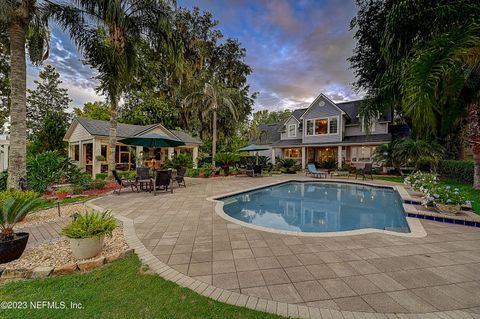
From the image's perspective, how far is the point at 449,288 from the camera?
2.71 meters

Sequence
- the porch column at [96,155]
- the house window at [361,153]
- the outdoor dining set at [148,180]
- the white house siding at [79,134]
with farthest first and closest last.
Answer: the house window at [361,153]
the white house siding at [79,134]
the porch column at [96,155]
the outdoor dining set at [148,180]

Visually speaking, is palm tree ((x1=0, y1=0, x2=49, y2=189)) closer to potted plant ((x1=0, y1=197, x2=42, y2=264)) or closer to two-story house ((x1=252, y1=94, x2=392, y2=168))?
potted plant ((x1=0, y1=197, x2=42, y2=264))

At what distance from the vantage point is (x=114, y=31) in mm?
9523

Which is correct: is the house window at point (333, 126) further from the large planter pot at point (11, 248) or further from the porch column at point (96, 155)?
the large planter pot at point (11, 248)

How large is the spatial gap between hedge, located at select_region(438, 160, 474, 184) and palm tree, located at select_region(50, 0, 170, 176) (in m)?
18.9

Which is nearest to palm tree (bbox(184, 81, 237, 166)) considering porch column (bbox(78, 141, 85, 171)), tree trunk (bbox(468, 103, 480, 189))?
porch column (bbox(78, 141, 85, 171))

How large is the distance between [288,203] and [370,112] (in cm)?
523

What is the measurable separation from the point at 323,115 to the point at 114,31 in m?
19.6

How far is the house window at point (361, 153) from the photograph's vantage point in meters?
21.3

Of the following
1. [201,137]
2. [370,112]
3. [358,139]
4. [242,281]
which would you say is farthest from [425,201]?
[201,137]

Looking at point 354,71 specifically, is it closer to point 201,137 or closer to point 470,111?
point 470,111

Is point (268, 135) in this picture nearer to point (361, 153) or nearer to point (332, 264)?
point (361, 153)

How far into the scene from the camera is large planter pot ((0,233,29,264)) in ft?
10.6

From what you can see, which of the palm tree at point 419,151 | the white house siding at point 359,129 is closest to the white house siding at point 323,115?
the white house siding at point 359,129
